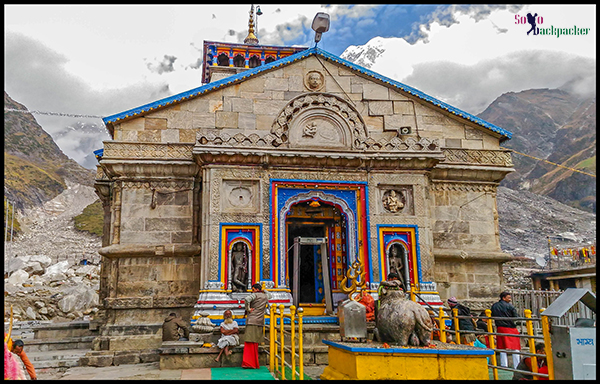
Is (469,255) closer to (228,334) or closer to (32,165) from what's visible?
(228,334)

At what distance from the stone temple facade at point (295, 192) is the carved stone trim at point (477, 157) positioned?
4cm

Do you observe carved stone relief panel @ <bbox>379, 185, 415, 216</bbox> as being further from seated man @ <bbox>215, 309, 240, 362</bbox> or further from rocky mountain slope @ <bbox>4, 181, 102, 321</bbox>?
rocky mountain slope @ <bbox>4, 181, 102, 321</bbox>

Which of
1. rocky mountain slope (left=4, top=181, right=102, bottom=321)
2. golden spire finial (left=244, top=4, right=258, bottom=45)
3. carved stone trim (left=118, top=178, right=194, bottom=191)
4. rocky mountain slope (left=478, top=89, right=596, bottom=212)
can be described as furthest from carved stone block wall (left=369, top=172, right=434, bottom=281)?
rocky mountain slope (left=478, top=89, right=596, bottom=212)

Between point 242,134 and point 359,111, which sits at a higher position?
point 359,111

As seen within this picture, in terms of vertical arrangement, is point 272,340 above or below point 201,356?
above

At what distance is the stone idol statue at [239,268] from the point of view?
13.5 m

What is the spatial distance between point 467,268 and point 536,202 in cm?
7579

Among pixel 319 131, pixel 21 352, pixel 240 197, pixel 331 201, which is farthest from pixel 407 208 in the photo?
pixel 21 352

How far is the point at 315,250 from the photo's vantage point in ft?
53.5

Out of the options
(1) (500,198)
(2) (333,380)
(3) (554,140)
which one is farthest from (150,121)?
(3) (554,140)

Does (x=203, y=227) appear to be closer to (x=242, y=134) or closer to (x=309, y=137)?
(x=242, y=134)

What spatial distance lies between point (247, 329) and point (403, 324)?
4.19 metres

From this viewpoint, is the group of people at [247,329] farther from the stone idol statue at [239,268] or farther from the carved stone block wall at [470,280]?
the carved stone block wall at [470,280]

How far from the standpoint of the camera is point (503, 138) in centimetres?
1677
